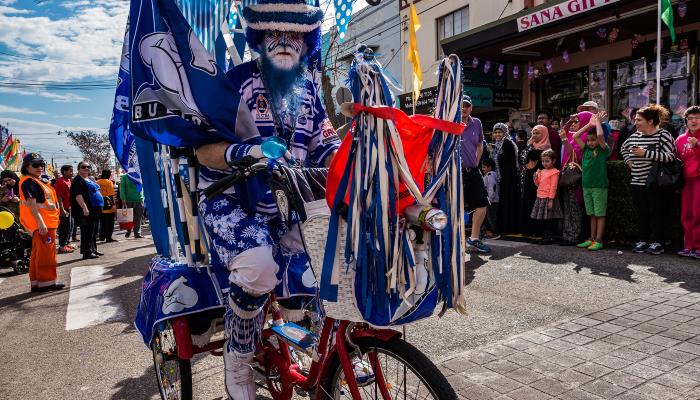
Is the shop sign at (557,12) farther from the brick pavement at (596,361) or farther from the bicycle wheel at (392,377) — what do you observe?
the bicycle wheel at (392,377)

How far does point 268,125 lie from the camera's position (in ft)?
8.14

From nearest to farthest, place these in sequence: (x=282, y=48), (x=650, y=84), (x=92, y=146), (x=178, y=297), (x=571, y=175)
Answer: (x=282, y=48) < (x=178, y=297) < (x=571, y=175) < (x=650, y=84) < (x=92, y=146)

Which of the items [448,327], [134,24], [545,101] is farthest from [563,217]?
[545,101]

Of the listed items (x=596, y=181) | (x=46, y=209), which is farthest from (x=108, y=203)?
(x=596, y=181)

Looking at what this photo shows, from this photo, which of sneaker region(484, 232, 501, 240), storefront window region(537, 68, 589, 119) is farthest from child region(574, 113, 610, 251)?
storefront window region(537, 68, 589, 119)

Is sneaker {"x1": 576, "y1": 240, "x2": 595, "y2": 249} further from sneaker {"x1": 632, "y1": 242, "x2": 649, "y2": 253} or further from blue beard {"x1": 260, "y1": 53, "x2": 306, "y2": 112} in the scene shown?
blue beard {"x1": 260, "y1": 53, "x2": 306, "y2": 112}

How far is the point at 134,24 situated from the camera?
2303 mm

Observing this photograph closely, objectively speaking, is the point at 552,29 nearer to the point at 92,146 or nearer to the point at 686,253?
the point at 686,253

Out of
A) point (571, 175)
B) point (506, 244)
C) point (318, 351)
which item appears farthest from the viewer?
point (506, 244)

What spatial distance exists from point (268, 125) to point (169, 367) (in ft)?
4.81

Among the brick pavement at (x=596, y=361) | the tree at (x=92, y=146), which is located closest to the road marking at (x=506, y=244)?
the brick pavement at (x=596, y=361)

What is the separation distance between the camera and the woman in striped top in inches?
245

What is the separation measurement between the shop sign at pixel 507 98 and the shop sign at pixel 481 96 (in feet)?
0.46

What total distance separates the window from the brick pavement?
14.0m
